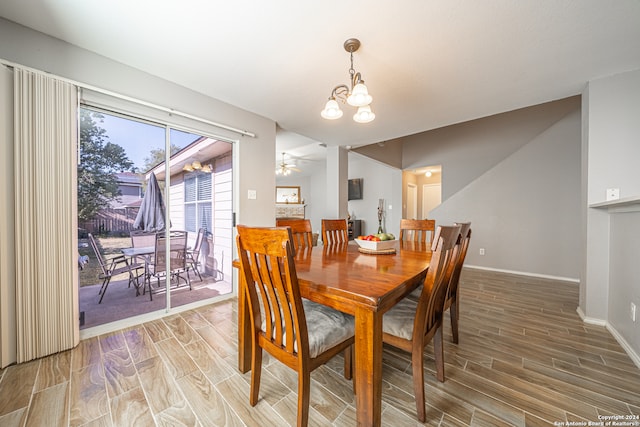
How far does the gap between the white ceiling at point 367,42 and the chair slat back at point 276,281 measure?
1507 mm

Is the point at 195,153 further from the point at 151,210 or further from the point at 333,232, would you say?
the point at 333,232

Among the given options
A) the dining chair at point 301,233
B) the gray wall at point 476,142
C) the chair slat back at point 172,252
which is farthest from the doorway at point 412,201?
the chair slat back at point 172,252

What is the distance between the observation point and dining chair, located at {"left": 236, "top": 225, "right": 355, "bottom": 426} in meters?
0.95

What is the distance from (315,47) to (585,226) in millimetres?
3124

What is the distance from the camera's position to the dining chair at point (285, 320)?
95cm

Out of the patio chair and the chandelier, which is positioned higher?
the chandelier

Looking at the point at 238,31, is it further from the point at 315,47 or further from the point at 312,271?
the point at 312,271

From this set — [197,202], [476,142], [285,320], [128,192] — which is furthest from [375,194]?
[285,320]

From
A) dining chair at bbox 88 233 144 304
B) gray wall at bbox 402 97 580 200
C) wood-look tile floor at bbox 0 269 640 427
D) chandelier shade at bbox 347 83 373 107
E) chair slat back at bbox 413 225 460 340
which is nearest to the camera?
chair slat back at bbox 413 225 460 340

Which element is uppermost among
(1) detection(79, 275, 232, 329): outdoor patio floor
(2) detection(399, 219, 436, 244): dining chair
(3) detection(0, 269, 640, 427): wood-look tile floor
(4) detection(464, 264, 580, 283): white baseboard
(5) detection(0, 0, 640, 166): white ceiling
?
(5) detection(0, 0, 640, 166): white ceiling

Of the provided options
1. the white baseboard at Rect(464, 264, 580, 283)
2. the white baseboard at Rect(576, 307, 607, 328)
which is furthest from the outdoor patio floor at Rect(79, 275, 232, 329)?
the white baseboard at Rect(464, 264, 580, 283)

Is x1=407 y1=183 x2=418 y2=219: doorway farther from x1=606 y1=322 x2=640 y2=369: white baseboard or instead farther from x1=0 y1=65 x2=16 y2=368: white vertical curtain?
x1=0 y1=65 x2=16 y2=368: white vertical curtain

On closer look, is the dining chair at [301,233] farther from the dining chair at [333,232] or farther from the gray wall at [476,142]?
the gray wall at [476,142]

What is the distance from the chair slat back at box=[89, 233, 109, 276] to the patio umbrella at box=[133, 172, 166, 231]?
320 mm
